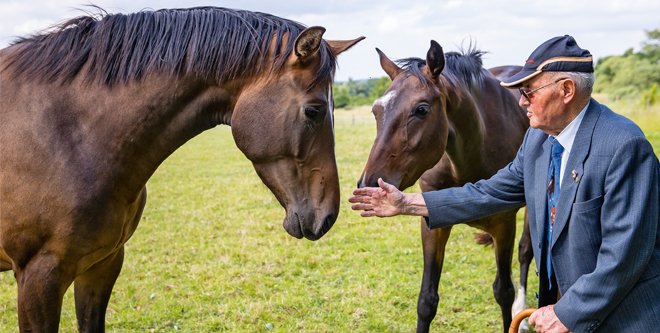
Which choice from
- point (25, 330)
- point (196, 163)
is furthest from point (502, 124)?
point (196, 163)

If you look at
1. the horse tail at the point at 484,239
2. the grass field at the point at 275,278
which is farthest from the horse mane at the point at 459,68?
the grass field at the point at 275,278

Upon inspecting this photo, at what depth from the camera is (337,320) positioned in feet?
14.6

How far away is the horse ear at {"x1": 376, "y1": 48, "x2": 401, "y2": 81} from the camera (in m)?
3.65

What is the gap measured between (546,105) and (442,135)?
131 centimetres

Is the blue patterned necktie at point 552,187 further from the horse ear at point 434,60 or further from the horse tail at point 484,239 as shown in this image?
the horse tail at point 484,239

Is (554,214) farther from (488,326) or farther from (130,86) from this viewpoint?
(488,326)

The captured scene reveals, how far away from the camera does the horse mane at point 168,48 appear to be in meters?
2.26

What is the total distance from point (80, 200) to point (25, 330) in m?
0.74

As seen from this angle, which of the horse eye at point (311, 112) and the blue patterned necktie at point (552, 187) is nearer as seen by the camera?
the blue patterned necktie at point (552, 187)

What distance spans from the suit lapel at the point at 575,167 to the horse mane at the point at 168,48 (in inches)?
44.9

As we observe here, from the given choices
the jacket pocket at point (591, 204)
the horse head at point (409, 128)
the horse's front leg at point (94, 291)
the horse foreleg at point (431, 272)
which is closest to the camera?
the jacket pocket at point (591, 204)

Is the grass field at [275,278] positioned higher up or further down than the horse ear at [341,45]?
further down

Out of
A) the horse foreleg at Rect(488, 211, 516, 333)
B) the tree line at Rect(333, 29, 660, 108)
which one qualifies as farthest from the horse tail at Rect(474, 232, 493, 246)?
the tree line at Rect(333, 29, 660, 108)

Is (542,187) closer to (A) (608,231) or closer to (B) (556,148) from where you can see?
(B) (556,148)
